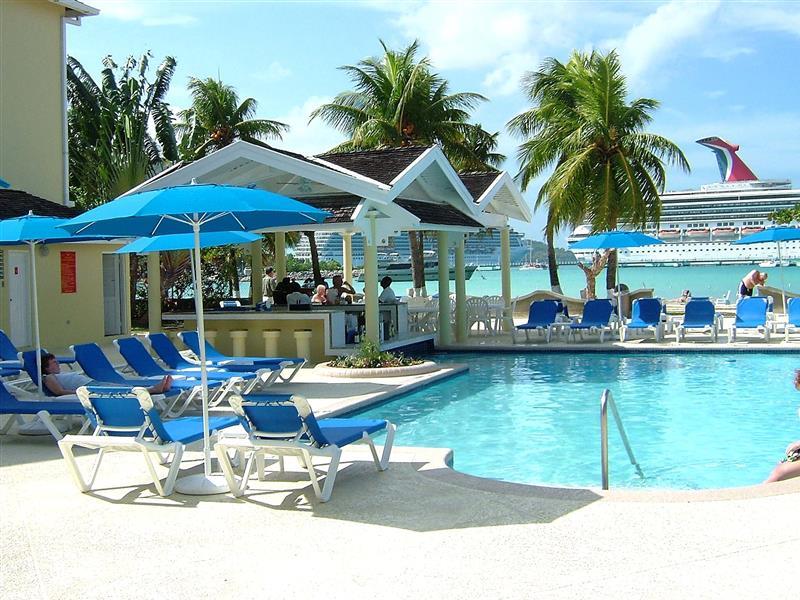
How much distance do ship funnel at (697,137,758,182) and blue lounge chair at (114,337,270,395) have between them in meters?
117

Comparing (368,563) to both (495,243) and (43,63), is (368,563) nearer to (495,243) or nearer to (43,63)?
(43,63)

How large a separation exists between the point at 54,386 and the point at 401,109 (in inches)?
865

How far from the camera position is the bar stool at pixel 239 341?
1681 centimetres

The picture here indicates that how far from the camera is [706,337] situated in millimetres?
19641

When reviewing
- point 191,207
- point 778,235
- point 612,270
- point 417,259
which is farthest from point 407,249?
point 191,207

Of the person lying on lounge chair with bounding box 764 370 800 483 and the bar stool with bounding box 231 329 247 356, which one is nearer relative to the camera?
the person lying on lounge chair with bounding box 764 370 800 483

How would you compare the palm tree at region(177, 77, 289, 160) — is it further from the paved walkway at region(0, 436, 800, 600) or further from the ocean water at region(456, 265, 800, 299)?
the ocean water at region(456, 265, 800, 299)

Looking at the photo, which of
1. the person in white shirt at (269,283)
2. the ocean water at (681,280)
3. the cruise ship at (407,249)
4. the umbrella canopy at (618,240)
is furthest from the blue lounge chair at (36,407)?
the cruise ship at (407,249)

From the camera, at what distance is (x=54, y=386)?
10.6 metres

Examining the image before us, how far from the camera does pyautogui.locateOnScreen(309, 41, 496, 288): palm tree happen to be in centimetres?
3123

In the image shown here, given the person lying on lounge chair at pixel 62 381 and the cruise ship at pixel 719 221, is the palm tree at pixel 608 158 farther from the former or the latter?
the cruise ship at pixel 719 221

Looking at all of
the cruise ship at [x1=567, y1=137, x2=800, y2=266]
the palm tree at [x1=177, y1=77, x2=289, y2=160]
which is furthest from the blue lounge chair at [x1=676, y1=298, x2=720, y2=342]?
the cruise ship at [x1=567, y1=137, x2=800, y2=266]

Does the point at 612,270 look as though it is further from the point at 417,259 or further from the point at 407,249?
the point at 407,249

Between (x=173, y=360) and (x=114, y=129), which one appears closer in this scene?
(x=173, y=360)
